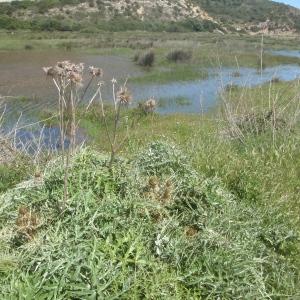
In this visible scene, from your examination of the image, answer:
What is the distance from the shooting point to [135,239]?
3.23 metres

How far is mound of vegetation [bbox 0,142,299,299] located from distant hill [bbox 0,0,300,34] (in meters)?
55.8

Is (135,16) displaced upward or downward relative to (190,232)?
downward

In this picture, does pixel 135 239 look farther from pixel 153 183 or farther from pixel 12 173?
pixel 12 173

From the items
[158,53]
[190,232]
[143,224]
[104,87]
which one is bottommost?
[158,53]

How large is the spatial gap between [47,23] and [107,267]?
64.2 meters

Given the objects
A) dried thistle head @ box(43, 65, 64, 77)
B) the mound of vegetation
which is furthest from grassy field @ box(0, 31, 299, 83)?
dried thistle head @ box(43, 65, 64, 77)

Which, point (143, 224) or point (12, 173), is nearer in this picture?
point (143, 224)

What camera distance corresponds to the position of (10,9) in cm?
6988

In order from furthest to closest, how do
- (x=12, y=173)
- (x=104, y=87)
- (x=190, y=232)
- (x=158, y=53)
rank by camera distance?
(x=158, y=53) < (x=104, y=87) < (x=12, y=173) < (x=190, y=232)

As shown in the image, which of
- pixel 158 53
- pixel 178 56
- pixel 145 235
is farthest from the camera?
pixel 158 53

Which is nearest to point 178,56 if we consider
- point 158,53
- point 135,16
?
point 158,53

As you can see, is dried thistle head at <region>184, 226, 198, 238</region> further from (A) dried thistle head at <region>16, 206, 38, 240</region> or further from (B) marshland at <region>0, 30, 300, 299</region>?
(A) dried thistle head at <region>16, 206, 38, 240</region>

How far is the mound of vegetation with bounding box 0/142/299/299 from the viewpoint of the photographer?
294 centimetres

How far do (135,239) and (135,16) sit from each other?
274 feet
